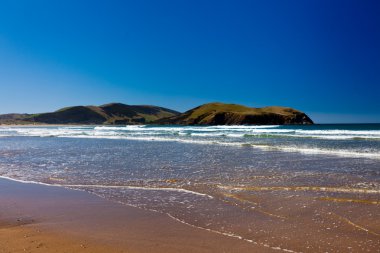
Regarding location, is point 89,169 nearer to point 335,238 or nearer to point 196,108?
point 335,238

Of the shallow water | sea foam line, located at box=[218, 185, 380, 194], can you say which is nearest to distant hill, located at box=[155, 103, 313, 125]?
the shallow water

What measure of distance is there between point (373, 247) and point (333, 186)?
16.9 feet

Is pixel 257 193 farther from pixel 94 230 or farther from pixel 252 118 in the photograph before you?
pixel 252 118

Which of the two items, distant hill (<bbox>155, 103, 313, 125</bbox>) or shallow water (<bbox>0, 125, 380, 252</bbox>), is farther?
distant hill (<bbox>155, 103, 313, 125</bbox>)

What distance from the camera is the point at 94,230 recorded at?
6176 millimetres

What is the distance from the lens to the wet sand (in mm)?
5238

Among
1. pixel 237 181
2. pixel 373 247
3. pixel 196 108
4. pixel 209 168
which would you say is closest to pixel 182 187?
pixel 237 181

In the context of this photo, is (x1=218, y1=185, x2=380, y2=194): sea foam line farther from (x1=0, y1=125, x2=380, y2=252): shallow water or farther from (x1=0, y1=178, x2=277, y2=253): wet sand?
(x1=0, y1=178, x2=277, y2=253): wet sand

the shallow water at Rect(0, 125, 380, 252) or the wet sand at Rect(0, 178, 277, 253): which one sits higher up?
the shallow water at Rect(0, 125, 380, 252)

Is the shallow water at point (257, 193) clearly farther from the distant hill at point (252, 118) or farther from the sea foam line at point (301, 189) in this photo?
the distant hill at point (252, 118)

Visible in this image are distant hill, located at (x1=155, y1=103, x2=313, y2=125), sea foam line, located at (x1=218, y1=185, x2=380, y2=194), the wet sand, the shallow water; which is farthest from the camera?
distant hill, located at (x1=155, y1=103, x2=313, y2=125)

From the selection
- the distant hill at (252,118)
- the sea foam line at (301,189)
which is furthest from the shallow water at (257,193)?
the distant hill at (252,118)

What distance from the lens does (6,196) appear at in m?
9.41

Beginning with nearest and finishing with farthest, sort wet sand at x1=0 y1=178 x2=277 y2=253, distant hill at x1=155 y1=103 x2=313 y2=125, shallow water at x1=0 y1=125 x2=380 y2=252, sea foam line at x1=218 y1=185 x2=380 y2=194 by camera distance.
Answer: wet sand at x1=0 y1=178 x2=277 y2=253
shallow water at x1=0 y1=125 x2=380 y2=252
sea foam line at x1=218 y1=185 x2=380 y2=194
distant hill at x1=155 y1=103 x2=313 y2=125
